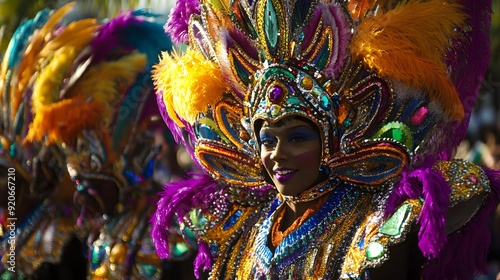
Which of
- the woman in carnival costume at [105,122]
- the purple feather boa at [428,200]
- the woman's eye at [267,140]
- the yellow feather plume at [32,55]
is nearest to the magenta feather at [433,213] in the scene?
the purple feather boa at [428,200]

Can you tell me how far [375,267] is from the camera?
3.93m

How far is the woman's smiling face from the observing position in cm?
413

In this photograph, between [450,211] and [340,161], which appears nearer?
[450,211]

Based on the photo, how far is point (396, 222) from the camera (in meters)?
3.93

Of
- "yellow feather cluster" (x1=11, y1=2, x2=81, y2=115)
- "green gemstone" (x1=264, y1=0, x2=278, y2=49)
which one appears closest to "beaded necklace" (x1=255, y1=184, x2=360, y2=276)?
"green gemstone" (x1=264, y1=0, x2=278, y2=49)

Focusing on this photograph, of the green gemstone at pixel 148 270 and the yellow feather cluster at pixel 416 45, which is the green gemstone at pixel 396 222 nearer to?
the yellow feather cluster at pixel 416 45

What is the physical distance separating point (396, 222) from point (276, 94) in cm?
66

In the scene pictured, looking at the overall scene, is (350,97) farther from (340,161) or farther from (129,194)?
(129,194)

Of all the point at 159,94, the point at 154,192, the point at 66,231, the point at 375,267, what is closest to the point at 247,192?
the point at 159,94

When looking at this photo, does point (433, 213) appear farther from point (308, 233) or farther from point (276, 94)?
point (276, 94)

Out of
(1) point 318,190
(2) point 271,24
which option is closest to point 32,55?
(2) point 271,24

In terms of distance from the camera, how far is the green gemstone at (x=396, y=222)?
3.91m

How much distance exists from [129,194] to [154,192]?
0.49ft

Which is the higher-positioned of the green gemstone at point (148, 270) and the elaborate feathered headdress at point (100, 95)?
the elaborate feathered headdress at point (100, 95)
